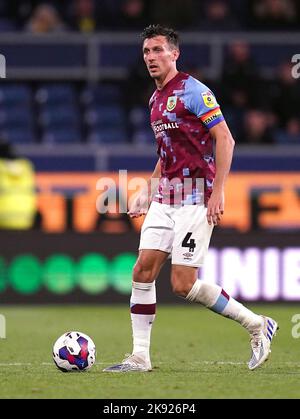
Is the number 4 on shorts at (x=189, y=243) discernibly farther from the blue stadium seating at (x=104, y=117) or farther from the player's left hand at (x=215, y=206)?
the blue stadium seating at (x=104, y=117)

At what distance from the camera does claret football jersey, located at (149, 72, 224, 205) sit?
7.74 metres

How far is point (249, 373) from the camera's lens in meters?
7.65

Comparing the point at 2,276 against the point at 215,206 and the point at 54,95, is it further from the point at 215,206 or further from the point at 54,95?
the point at 215,206

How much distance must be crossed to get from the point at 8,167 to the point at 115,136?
1.93 metres

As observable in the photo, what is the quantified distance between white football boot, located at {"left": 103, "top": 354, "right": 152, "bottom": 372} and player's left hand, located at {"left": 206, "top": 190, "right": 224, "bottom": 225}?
105cm

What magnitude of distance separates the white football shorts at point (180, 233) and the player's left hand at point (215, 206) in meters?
0.23

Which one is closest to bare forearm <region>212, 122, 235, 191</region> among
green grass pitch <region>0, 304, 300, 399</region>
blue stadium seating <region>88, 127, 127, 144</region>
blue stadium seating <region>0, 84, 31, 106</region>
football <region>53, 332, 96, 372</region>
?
green grass pitch <region>0, 304, 300, 399</region>

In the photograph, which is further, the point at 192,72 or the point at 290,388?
the point at 192,72

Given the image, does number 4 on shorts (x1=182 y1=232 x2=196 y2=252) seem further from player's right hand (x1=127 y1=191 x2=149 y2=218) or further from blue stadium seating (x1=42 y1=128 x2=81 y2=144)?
blue stadium seating (x1=42 y1=128 x2=81 y2=144)

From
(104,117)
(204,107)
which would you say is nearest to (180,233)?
(204,107)

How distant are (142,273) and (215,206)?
70 centimetres

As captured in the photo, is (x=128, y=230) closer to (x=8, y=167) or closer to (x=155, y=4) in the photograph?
(x=8, y=167)

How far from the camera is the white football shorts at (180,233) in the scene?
303 inches
